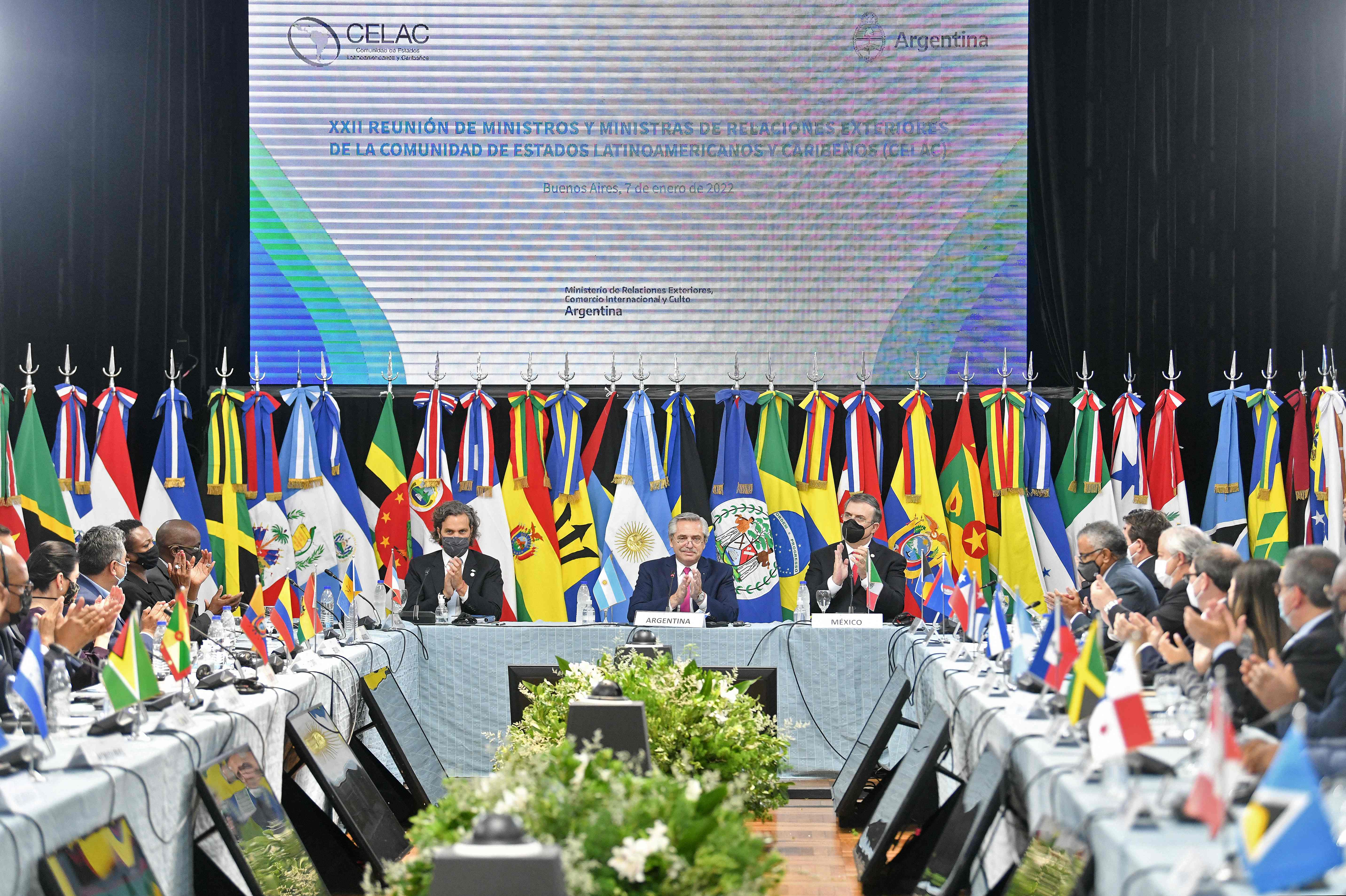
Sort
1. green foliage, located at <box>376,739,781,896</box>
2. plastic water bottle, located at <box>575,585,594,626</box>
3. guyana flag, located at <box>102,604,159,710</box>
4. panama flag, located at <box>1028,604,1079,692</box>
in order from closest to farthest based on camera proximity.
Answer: green foliage, located at <box>376,739,781,896</box>
guyana flag, located at <box>102,604,159,710</box>
panama flag, located at <box>1028,604,1079,692</box>
plastic water bottle, located at <box>575,585,594,626</box>

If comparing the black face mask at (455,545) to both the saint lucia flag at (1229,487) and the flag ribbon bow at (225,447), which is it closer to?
the flag ribbon bow at (225,447)

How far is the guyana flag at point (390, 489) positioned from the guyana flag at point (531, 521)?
0.70m

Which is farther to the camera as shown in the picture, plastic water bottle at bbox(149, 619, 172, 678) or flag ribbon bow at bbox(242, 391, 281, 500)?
flag ribbon bow at bbox(242, 391, 281, 500)

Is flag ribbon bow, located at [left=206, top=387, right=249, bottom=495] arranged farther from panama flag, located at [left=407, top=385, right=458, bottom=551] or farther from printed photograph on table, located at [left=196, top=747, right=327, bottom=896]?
printed photograph on table, located at [left=196, top=747, right=327, bottom=896]

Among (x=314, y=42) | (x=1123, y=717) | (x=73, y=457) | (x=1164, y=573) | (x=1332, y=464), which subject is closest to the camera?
(x=1123, y=717)

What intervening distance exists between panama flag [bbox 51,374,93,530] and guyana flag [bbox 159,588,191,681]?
3.68 metres

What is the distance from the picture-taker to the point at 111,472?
7.72 m

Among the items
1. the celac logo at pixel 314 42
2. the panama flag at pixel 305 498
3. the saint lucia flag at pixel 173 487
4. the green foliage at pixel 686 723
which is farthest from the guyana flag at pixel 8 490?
the green foliage at pixel 686 723

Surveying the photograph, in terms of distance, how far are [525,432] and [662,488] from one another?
3.14ft

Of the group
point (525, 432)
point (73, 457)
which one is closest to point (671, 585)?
point (525, 432)

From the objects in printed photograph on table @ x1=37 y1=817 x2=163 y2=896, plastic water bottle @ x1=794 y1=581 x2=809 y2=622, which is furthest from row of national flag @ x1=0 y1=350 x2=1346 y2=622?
printed photograph on table @ x1=37 y1=817 x2=163 y2=896

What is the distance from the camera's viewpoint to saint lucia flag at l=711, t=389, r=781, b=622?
7.94 meters

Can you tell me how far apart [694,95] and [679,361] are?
6.17ft

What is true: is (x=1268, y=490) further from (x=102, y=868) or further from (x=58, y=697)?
(x=102, y=868)
